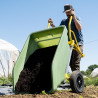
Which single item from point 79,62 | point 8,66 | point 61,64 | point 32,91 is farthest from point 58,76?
point 8,66

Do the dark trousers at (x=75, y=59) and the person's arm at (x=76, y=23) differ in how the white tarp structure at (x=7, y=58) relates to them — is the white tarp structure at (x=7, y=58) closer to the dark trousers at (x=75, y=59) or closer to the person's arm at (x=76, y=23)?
the dark trousers at (x=75, y=59)

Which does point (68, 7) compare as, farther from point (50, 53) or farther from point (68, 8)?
point (50, 53)

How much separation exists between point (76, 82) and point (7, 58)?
29.6ft

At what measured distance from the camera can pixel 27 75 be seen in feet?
10.9

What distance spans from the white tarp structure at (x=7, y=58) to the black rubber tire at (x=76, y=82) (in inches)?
316

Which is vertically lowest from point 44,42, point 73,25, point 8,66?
point 8,66

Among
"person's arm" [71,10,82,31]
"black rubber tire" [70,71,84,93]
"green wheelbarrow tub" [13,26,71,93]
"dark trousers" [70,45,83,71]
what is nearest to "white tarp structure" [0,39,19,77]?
"dark trousers" [70,45,83,71]

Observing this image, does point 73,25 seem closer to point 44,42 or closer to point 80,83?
point 44,42

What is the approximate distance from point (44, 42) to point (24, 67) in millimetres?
585

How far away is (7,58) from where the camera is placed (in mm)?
11898

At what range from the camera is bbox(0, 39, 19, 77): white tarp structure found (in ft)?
37.3

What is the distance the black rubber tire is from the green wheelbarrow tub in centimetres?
18

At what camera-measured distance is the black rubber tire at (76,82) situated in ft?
10.6

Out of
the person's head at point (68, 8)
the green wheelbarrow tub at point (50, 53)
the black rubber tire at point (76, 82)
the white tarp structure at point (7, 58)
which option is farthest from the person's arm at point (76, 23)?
the white tarp structure at point (7, 58)
